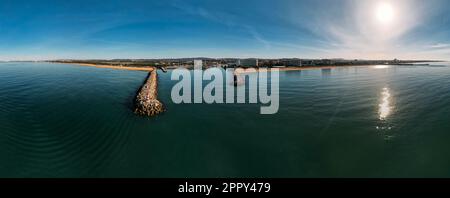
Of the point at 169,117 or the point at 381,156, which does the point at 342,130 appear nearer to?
the point at 381,156

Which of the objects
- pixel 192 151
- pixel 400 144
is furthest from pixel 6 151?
pixel 400 144

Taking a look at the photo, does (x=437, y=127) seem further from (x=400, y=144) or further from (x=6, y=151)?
(x=6, y=151)

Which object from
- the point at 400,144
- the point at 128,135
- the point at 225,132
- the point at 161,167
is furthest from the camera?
the point at 225,132

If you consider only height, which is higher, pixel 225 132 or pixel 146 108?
pixel 146 108

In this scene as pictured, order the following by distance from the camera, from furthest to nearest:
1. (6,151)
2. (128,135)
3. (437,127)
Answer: (437,127) < (128,135) < (6,151)

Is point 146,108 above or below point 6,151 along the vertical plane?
above

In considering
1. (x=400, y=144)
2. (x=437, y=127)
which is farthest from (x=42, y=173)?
(x=437, y=127)
